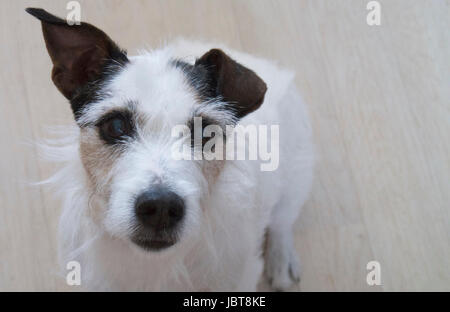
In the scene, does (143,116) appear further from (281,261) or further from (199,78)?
(281,261)

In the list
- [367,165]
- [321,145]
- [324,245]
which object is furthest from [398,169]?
[324,245]

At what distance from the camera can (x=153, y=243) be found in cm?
127

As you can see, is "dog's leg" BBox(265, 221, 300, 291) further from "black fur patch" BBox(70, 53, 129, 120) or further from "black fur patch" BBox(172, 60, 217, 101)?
"black fur patch" BBox(70, 53, 129, 120)

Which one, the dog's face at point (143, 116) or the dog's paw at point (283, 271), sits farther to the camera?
the dog's paw at point (283, 271)

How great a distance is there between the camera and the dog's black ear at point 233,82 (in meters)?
1.25

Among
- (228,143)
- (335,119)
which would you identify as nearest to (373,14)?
(335,119)

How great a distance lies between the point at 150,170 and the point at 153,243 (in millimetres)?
224

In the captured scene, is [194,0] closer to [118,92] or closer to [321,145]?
[321,145]

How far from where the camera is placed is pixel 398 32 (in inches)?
93.8

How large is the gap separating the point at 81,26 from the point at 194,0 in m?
1.22

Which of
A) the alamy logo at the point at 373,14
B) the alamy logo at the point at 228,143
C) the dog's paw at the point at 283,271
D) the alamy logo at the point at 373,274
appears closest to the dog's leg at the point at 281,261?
the dog's paw at the point at 283,271

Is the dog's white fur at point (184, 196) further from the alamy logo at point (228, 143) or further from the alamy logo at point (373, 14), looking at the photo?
the alamy logo at point (373, 14)

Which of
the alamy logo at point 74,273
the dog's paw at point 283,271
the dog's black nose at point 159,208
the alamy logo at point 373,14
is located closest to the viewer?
the dog's black nose at point 159,208

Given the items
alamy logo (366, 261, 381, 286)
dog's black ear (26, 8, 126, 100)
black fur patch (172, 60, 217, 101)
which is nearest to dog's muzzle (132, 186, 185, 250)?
black fur patch (172, 60, 217, 101)
